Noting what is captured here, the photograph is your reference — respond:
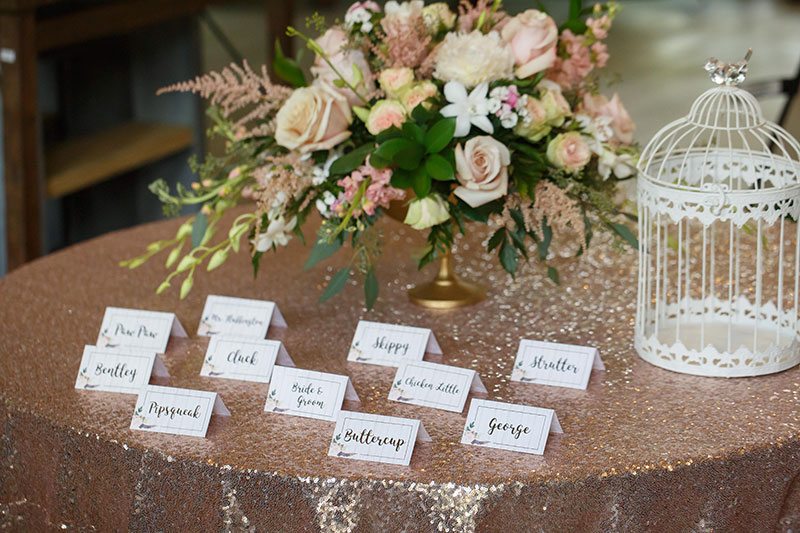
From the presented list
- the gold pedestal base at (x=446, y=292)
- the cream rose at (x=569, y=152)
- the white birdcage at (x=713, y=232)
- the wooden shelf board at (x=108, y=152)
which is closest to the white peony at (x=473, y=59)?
the cream rose at (x=569, y=152)

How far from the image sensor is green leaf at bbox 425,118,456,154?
1512 millimetres

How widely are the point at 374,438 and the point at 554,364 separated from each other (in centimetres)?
31

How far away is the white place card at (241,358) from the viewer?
1555mm

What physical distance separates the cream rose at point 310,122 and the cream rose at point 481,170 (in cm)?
17

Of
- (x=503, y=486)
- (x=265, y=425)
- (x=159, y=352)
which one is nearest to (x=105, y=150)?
(x=159, y=352)

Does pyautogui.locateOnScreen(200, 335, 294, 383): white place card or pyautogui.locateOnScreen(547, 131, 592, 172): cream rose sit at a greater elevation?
pyautogui.locateOnScreen(547, 131, 592, 172): cream rose

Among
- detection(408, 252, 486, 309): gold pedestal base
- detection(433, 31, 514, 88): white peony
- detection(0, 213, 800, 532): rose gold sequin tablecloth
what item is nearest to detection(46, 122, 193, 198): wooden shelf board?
detection(0, 213, 800, 532): rose gold sequin tablecloth

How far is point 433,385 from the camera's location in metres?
1.47

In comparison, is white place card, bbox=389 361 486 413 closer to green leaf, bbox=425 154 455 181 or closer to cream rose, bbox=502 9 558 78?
green leaf, bbox=425 154 455 181

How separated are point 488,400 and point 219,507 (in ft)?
1.09

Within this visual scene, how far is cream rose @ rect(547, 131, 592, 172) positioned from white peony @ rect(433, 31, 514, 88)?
11 centimetres

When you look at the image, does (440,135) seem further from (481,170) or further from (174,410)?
(174,410)

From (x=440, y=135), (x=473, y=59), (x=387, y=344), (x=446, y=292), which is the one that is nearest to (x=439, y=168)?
(x=440, y=135)

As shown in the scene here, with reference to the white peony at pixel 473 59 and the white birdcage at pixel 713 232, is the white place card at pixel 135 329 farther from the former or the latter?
the white birdcage at pixel 713 232
